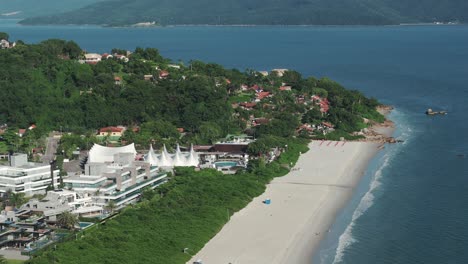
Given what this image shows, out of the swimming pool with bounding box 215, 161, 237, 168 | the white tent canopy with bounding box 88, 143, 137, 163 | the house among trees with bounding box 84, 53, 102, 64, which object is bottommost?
the swimming pool with bounding box 215, 161, 237, 168

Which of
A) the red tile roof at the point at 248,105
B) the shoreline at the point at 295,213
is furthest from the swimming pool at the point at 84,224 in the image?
the red tile roof at the point at 248,105

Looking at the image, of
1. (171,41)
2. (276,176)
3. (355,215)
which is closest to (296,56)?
(171,41)

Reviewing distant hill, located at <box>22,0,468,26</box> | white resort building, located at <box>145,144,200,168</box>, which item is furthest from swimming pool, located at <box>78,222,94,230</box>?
distant hill, located at <box>22,0,468,26</box>

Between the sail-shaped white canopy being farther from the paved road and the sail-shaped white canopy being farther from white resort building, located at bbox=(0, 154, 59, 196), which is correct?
the paved road

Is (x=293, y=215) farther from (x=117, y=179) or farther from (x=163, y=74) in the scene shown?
(x=163, y=74)

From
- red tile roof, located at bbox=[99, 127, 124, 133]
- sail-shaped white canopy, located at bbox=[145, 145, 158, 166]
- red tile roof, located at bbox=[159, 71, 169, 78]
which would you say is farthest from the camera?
red tile roof, located at bbox=[159, 71, 169, 78]

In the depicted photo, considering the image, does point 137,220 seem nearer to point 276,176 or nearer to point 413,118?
point 276,176
